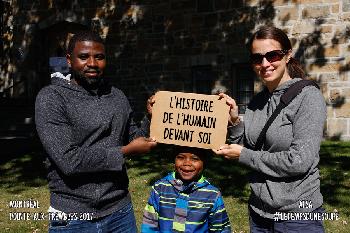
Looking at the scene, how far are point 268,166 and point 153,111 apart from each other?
3.51 ft

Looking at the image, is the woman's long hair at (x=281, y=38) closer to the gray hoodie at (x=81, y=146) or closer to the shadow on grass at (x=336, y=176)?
the gray hoodie at (x=81, y=146)

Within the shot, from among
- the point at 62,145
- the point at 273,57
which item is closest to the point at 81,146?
the point at 62,145

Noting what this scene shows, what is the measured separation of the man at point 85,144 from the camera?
272cm

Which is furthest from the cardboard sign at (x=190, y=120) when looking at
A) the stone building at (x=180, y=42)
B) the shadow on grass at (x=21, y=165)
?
the stone building at (x=180, y=42)

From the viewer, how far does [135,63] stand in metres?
13.9

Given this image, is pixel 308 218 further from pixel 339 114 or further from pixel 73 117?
pixel 339 114

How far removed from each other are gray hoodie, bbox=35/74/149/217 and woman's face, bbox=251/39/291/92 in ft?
3.28

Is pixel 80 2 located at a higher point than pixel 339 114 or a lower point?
higher

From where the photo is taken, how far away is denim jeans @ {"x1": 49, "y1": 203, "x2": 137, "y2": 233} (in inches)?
112

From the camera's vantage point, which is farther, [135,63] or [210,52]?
[135,63]

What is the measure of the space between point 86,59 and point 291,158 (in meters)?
1.44

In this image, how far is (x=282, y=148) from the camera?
273 cm

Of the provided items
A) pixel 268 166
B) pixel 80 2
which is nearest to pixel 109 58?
pixel 80 2

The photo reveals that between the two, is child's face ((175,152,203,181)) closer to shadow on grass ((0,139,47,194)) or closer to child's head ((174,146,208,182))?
child's head ((174,146,208,182))
